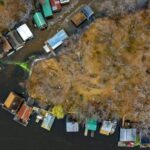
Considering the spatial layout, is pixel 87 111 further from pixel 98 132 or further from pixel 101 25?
pixel 101 25

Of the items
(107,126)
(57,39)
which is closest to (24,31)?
(57,39)

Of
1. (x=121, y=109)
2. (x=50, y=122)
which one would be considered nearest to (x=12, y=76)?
(x=50, y=122)

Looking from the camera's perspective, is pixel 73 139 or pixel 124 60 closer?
pixel 124 60

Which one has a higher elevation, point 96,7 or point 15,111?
point 96,7

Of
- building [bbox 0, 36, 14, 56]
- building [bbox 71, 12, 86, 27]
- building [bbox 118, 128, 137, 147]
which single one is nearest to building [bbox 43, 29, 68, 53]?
building [bbox 71, 12, 86, 27]

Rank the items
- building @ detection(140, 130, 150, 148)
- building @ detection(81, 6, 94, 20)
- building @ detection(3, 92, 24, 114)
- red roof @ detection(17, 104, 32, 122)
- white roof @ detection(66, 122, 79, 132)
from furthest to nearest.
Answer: building @ detection(140, 130, 150, 148)
white roof @ detection(66, 122, 79, 132)
red roof @ detection(17, 104, 32, 122)
building @ detection(3, 92, 24, 114)
building @ detection(81, 6, 94, 20)

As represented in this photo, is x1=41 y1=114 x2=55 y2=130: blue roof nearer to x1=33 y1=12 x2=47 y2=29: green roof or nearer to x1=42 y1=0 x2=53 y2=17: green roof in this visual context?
x1=33 y1=12 x2=47 y2=29: green roof
